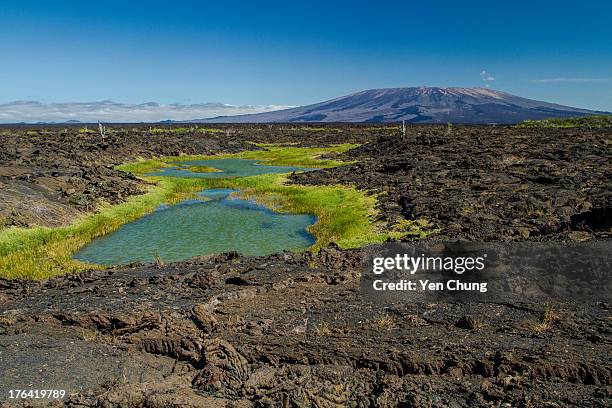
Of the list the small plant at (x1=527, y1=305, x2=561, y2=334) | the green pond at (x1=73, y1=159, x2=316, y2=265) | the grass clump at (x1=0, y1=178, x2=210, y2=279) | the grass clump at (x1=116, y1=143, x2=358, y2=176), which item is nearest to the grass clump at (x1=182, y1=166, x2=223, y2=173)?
the grass clump at (x1=116, y1=143, x2=358, y2=176)

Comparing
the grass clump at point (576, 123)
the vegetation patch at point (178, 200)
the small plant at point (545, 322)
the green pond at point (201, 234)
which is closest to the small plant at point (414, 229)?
the vegetation patch at point (178, 200)

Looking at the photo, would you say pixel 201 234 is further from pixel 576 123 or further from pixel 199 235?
pixel 576 123

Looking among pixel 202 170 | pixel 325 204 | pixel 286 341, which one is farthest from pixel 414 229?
pixel 202 170

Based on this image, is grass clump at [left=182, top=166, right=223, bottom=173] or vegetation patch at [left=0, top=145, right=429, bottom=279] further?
grass clump at [left=182, top=166, right=223, bottom=173]

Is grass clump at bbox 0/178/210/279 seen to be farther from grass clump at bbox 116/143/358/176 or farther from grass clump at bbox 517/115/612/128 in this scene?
grass clump at bbox 517/115/612/128

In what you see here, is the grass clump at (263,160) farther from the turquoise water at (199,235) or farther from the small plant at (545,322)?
the small plant at (545,322)
